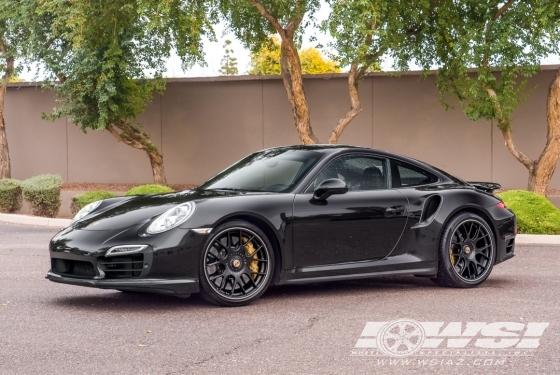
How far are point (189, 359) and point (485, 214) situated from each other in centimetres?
437

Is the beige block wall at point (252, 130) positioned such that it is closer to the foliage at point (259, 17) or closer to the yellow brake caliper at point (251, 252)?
the foliage at point (259, 17)

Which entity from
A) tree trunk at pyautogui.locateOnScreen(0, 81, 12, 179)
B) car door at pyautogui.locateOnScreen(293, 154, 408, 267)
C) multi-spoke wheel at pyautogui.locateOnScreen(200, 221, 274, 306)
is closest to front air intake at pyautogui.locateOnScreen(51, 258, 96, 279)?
multi-spoke wheel at pyautogui.locateOnScreen(200, 221, 274, 306)

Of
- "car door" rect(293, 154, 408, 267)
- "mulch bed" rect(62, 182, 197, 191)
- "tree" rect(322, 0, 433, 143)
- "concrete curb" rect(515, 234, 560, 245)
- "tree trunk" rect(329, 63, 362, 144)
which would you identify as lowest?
"concrete curb" rect(515, 234, 560, 245)

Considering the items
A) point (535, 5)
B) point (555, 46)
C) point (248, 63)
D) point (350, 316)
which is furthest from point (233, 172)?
point (248, 63)

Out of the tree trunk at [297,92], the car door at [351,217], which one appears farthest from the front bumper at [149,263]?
the tree trunk at [297,92]

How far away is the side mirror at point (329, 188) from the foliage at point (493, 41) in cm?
1120

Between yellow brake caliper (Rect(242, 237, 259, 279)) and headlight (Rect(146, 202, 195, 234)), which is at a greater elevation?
headlight (Rect(146, 202, 195, 234))

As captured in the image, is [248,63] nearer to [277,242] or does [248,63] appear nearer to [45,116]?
[45,116]

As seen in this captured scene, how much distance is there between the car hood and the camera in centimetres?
802

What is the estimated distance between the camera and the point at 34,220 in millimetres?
19062

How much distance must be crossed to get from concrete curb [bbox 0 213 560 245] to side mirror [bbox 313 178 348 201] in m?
7.33

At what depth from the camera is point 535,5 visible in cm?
1906

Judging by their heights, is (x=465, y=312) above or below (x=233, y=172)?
below
